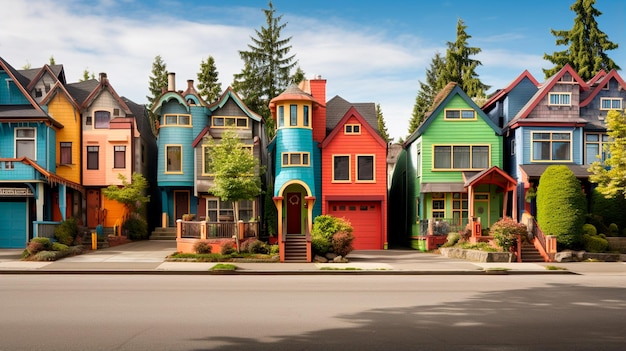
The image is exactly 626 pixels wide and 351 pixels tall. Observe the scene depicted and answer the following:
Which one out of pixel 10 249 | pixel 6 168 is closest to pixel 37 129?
pixel 6 168

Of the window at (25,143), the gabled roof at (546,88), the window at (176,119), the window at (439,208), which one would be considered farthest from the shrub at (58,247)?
the gabled roof at (546,88)

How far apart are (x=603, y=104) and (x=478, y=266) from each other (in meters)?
16.6

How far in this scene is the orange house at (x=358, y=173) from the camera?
118 ft

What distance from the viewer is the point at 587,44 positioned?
50.5 meters

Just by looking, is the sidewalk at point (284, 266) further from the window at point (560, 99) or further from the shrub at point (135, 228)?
the window at point (560, 99)

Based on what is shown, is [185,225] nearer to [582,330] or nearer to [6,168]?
[6,168]

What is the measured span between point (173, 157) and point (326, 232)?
46.8 feet

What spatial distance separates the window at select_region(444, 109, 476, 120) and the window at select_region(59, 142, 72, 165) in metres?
23.2

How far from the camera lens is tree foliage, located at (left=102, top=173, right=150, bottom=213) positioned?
1383 inches

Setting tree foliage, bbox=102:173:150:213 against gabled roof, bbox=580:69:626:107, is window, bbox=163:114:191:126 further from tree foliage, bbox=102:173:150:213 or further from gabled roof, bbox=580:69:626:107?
gabled roof, bbox=580:69:626:107

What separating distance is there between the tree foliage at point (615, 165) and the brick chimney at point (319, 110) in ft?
51.0

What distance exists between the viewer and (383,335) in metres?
11.0

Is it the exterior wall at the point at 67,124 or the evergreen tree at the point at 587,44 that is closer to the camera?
the exterior wall at the point at 67,124

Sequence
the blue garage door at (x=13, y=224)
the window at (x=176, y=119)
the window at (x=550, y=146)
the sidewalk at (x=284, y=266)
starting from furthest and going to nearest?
1. the window at (x=176, y=119)
2. the window at (x=550, y=146)
3. the blue garage door at (x=13, y=224)
4. the sidewalk at (x=284, y=266)
